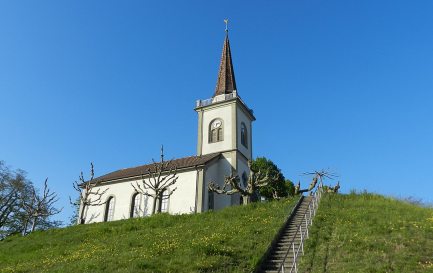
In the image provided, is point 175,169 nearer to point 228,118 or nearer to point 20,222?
point 228,118

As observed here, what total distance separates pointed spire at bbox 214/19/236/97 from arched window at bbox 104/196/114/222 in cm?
1687

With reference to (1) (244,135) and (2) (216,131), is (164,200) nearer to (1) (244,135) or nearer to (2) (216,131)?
(2) (216,131)

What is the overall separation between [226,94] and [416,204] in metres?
23.5

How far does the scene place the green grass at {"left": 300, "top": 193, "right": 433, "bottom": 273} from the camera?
53.4ft

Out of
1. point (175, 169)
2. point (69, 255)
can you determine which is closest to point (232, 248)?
point (69, 255)

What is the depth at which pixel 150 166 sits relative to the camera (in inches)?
1737

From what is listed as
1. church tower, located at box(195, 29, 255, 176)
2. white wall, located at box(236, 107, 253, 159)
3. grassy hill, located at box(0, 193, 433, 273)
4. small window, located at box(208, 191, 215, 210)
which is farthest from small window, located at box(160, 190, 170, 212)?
white wall, located at box(236, 107, 253, 159)

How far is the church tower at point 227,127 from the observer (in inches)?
1671

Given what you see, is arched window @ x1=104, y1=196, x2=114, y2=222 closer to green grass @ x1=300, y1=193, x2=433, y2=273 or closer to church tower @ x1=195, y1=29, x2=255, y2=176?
church tower @ x1=195, y1=29, x2=255, y2=176

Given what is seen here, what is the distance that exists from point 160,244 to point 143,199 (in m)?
20.4

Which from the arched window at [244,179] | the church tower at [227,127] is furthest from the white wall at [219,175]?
the arched window at [244,179]

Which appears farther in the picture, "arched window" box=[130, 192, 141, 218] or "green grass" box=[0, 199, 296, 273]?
"arched window" box=[130, 192, 141, 218]

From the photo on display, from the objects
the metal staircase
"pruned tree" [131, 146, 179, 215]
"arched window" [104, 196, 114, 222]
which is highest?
"pruned tree" [131, 146, 179, 215]

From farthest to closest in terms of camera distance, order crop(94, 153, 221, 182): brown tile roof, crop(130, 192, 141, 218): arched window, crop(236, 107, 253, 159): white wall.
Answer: crop(236, 107, 253, 159): white wall → crop(130, 192, 141, 218): arched window → crop(94, 153, 221, 182): brown tile roof
